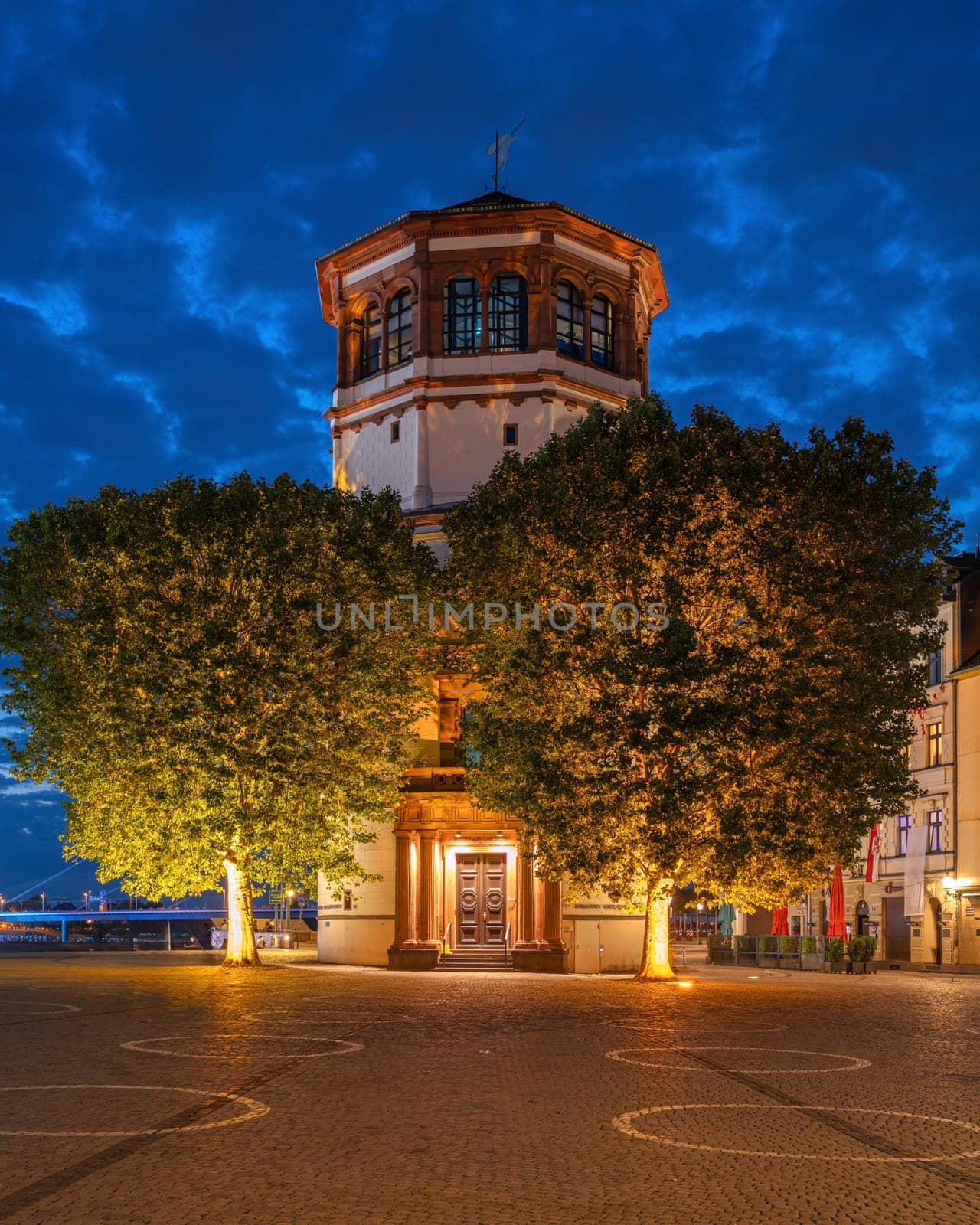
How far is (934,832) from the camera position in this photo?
5472 centimetres

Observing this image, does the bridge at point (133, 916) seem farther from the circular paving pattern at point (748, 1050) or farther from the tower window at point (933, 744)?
the circular paving pattern at point (748, 1050)

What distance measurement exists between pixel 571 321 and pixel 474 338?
370 cm

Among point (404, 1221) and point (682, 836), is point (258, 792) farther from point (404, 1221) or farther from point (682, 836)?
point (404, 1221)

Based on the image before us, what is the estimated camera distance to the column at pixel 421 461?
5047 cm

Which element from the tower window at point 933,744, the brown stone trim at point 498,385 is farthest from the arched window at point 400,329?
the tower window at point 933,744

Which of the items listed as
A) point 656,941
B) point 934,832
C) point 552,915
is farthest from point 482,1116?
point 934,832

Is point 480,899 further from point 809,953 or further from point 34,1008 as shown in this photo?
point 34,1008

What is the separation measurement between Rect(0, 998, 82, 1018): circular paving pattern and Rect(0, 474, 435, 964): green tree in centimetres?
1035

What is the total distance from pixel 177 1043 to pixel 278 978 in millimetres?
16131

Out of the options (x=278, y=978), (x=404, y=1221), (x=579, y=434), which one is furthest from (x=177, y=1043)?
(x=579, y=434)

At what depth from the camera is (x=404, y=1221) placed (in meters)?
7.79

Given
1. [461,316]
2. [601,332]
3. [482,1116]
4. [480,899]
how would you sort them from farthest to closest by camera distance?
[601,332], [461,316], [480,899], [482,1116]

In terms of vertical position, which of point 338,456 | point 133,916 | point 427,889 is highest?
point 338,456

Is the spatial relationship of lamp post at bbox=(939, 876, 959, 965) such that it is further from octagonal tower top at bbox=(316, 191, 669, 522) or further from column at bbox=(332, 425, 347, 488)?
column at bbox=(332, 425, 347, 488)
